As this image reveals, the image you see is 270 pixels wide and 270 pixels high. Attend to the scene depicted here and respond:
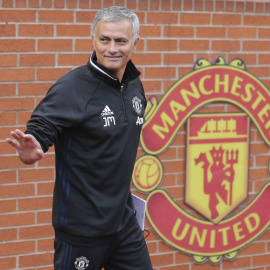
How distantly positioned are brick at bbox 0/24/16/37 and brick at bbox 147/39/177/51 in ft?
A: 3.27

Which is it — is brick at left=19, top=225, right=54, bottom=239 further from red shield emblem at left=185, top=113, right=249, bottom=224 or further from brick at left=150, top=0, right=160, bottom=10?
brick at left=150, top=0, right=160, bottom=10

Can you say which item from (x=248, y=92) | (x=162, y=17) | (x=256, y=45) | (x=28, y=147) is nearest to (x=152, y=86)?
(x=162, y=17)

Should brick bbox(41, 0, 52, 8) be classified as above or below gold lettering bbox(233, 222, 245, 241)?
above

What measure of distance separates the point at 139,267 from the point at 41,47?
5.50ft

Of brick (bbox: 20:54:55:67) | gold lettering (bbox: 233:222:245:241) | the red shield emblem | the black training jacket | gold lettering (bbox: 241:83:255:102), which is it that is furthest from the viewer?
gold lettering (bbox: 233:222:245:241)

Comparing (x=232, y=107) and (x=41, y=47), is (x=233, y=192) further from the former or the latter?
(x=41, y=47)

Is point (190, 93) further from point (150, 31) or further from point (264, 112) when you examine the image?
point (264, 112)

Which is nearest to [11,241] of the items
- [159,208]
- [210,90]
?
[159,208]

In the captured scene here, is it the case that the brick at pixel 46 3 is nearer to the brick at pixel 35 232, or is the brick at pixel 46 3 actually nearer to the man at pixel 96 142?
the man at pixel 96 142

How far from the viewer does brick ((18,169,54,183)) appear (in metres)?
5.12

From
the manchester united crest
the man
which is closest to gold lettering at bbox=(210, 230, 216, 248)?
the manchester united crest

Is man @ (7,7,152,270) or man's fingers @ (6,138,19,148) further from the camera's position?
man @ (7,7,152,270)

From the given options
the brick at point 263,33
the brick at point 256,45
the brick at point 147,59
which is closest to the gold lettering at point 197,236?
the brick at point 147,59

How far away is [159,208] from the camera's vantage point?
5621 millimetres
